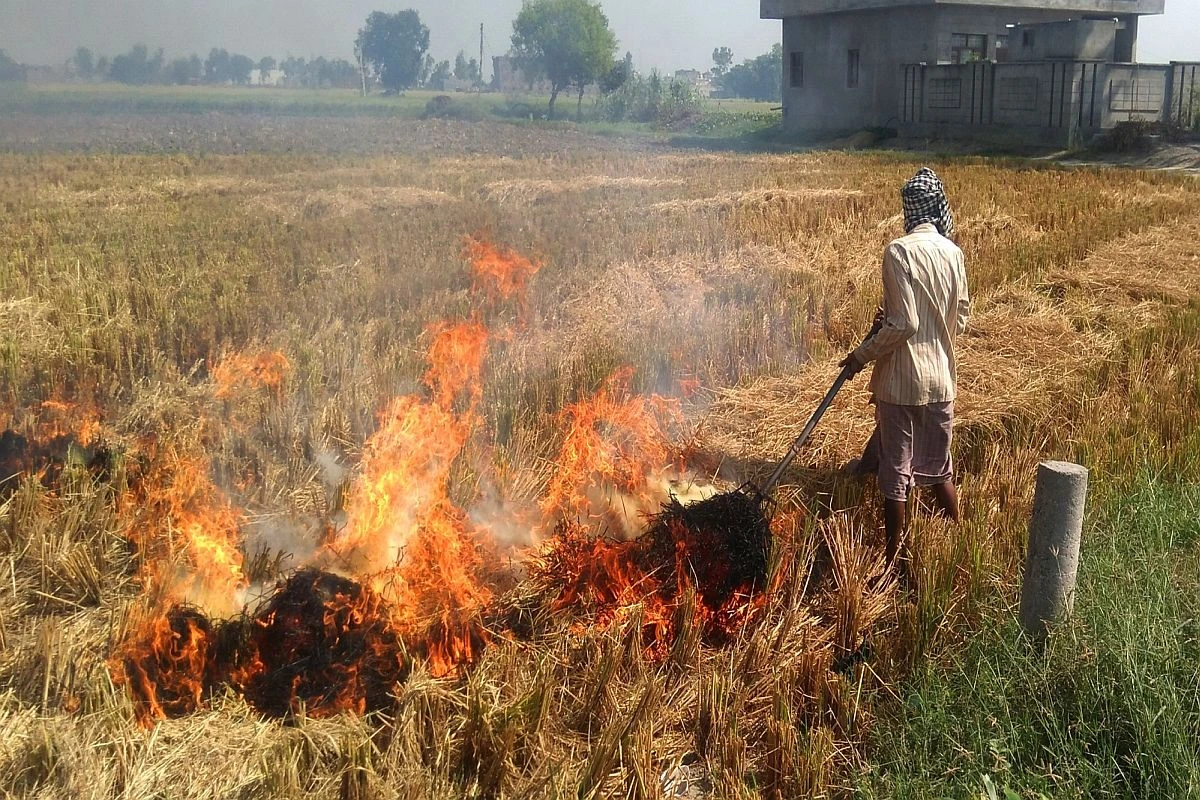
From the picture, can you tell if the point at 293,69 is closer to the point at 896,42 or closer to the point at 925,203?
the point at 925,203

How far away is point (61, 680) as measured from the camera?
317 centimetres

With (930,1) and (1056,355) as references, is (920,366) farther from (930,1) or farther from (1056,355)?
(930,1)

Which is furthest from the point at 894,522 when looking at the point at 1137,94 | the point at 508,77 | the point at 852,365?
the point at 1137,94

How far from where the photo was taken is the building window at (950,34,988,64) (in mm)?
32438

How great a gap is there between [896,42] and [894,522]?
3215 cm

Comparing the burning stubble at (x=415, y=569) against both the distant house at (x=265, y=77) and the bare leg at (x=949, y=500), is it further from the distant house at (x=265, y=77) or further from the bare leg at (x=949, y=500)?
the distant house at (x=265, y=77)

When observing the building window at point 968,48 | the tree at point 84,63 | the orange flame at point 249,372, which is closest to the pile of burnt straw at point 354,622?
the orange flame at point 249,372

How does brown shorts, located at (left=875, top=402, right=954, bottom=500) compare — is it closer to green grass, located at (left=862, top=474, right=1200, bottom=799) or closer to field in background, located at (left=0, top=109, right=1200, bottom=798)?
field in background, located at (left=0, top=109, right=1200, bottom=798)

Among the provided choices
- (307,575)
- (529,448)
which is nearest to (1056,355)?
(529,448)

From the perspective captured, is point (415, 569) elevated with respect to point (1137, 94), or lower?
lower

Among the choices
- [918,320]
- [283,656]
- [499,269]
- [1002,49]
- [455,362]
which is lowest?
[283,656]

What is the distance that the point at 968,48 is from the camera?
3272 centimetres

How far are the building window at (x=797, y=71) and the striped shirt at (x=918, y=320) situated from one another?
3478 cm

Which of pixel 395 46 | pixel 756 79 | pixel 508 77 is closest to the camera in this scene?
pixel 395 46
